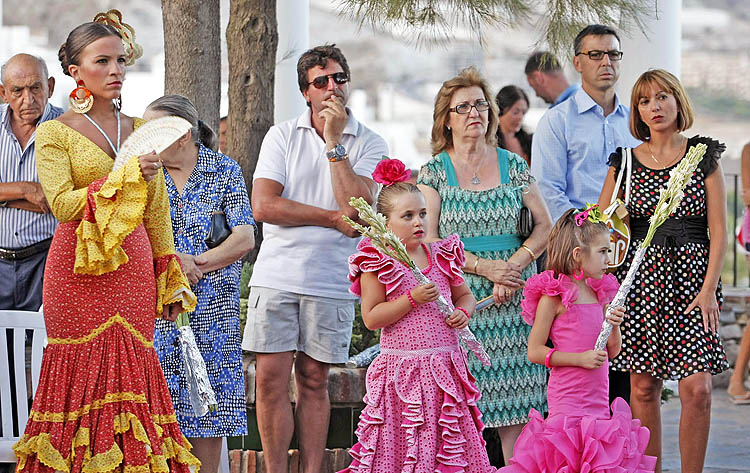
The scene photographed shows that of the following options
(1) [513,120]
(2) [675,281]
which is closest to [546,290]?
(2) [675,281]

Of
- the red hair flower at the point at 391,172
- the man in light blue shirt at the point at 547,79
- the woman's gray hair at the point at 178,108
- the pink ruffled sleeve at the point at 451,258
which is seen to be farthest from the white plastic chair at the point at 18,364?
the man in light blue shirt at the point at 547,79

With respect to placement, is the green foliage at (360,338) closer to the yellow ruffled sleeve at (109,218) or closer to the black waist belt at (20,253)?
the black waist belt at (20,253)

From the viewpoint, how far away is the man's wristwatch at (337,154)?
4148mm

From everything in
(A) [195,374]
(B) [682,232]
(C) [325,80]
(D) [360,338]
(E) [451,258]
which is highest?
(C) [325,80]

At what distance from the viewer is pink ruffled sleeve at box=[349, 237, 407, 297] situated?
366cm

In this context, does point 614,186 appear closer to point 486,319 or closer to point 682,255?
point 682,255

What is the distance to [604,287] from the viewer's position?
12.6 ft

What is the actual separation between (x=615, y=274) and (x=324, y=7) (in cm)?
2611

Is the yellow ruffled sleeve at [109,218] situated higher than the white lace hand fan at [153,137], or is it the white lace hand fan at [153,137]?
the white lace hand fan at [153,137]

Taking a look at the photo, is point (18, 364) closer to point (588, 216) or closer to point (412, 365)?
point (412, 365)

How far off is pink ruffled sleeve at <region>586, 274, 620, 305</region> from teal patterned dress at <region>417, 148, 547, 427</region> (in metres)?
0.42

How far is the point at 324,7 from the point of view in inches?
1163

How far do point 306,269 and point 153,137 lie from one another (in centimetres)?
115

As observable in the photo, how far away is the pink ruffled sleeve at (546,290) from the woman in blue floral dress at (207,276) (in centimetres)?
100
